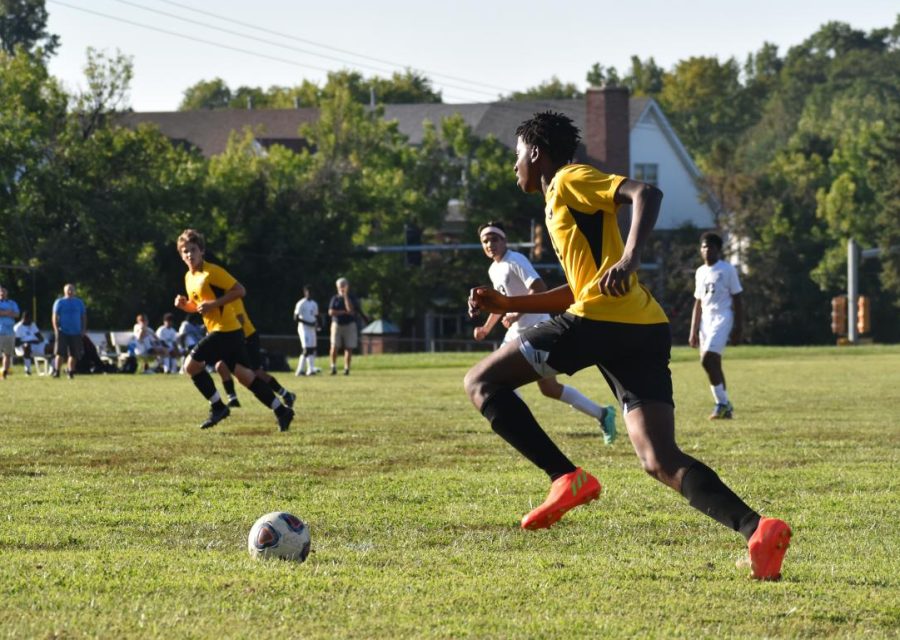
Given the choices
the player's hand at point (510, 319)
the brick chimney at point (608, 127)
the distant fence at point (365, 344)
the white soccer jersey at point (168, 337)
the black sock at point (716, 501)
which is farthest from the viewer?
the brick chimney at point (608, 127)

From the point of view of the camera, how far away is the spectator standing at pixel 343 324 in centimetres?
3659

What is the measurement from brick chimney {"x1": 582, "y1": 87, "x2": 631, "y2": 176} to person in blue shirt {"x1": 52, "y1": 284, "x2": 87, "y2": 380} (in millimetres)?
49371

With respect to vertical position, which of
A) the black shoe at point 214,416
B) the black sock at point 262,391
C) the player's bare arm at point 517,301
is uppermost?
the player's bare arm at point 517,301

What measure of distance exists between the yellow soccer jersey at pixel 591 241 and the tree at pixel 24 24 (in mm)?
107124

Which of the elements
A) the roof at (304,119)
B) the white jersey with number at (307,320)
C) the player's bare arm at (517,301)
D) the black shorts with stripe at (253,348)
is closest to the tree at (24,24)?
the roof at (304,119)

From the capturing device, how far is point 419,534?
872cm

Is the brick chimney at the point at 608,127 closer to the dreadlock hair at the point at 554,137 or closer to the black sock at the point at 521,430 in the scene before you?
the dreadlock hair at the point at 554,137

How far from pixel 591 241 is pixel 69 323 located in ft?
89.4

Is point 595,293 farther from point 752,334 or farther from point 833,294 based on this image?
point 833,294

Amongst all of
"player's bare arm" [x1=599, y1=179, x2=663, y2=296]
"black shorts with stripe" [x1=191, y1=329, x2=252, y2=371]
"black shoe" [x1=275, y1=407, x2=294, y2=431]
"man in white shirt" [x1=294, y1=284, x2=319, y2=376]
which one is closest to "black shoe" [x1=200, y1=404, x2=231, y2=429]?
"black shorts with stripe" [x1=191, y1=329, x2=252, y2=371]

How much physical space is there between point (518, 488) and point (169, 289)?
5432cm

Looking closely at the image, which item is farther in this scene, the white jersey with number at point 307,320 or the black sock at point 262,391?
the white jersey with number at point 307,320

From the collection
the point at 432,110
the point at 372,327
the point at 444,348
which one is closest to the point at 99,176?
the point at 372,327

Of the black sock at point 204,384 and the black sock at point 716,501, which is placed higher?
the black sock at point 716,501
